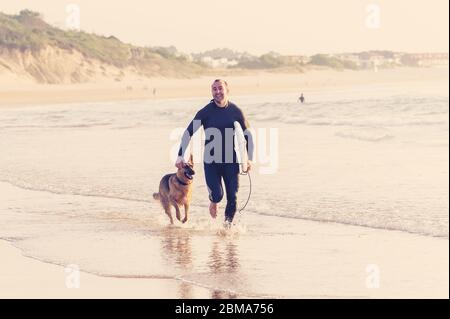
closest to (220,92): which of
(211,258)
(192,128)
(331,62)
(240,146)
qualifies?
(192,128)

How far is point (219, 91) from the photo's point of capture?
30.5 feet

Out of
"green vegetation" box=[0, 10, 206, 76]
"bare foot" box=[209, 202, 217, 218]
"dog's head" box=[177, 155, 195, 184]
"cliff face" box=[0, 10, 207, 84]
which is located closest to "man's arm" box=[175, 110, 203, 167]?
"dog's head" box=[177, 155, 195, 184]

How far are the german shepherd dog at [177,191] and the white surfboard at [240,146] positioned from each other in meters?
0.54

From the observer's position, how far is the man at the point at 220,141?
9344 millimetres

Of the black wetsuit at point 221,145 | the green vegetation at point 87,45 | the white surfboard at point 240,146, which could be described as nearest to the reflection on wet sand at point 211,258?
the black wetsuit at point 221,145

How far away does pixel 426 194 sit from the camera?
11523mm

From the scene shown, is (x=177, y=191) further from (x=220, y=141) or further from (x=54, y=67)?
(x=54, y=67)

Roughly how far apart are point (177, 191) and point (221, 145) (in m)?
0.88

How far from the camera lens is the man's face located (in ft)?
30.3

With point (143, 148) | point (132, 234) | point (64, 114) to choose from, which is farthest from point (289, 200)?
point (64, 114)

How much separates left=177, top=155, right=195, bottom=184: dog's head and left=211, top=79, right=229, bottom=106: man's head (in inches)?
27.4

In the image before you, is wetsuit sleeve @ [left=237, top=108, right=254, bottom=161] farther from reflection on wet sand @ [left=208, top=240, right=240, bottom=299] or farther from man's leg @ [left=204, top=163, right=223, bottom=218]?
reflection on wet sand @ [left=208, top=240, right=240, bottom=299]

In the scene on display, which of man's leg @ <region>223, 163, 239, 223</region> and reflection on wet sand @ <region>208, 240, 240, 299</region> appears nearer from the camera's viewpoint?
reflection on wet sand @ <region>208, 240, 240, 299</region>

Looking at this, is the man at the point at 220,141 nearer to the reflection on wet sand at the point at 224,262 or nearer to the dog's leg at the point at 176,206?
the dog's leg at the point at 176,206
